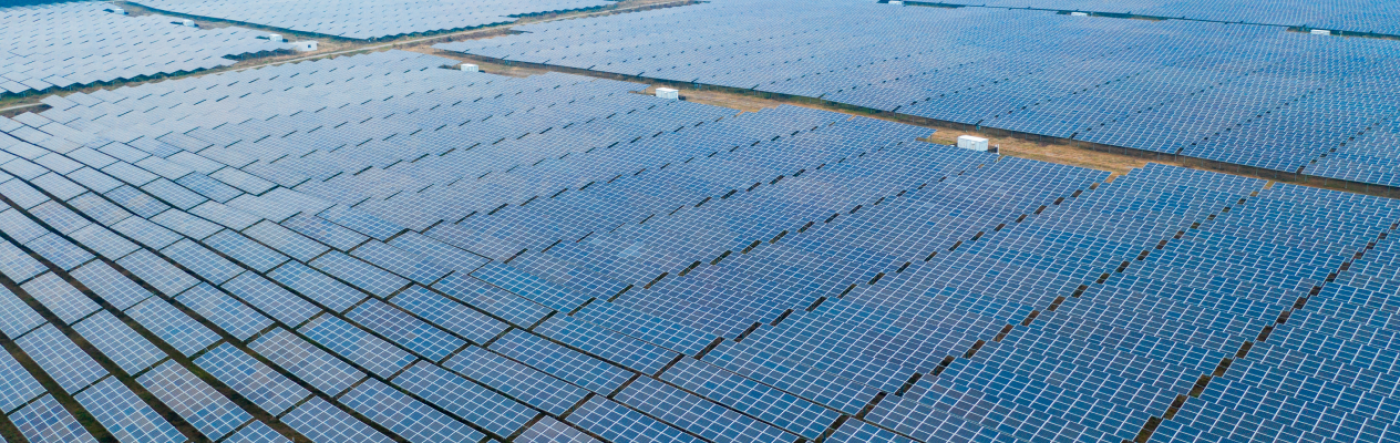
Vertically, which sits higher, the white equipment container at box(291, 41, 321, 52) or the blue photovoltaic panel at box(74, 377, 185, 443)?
the blue photovoltaic panel at box(74, 377, 185, 443)

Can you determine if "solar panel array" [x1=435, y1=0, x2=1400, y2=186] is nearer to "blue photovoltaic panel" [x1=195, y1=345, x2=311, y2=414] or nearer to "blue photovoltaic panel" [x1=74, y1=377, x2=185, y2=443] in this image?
"blue photovoltaic panel" [x1=195, y1=345, x2=311, y2=414]

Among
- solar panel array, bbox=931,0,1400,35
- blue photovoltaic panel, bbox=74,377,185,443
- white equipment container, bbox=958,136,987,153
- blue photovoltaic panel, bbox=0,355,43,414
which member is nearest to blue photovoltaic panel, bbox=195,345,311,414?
blue photovoltaic panel, bbox=74,377,185,443

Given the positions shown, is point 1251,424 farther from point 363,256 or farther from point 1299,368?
point 363,256

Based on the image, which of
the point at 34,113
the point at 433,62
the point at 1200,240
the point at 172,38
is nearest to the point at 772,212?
the point at 1200,240

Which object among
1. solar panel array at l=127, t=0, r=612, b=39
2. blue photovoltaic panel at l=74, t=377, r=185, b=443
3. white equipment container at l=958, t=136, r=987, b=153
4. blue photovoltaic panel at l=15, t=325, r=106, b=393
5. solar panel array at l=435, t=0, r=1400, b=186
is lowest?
solar panel array at l=127, t=0, r=612, b=39

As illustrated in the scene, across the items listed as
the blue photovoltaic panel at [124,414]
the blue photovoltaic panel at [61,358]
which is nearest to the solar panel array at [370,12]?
the blue photovoltaic panel at [61,358]

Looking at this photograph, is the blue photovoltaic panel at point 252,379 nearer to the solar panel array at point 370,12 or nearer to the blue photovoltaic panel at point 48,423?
the blue photovoltaic panel at point 48,423

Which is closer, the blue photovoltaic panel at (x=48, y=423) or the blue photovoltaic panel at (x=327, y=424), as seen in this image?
the blue photovoltaic panel at (x=327, y=424)

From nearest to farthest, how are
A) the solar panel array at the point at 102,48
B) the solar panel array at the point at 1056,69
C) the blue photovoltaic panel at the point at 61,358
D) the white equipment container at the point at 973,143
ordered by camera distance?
the blue photovoltaic panel at the point at 61,358, the white equipment container at the point at 973,143, the solar panel array at the point at 1056,69, the solar panel array at the point at 102,48
